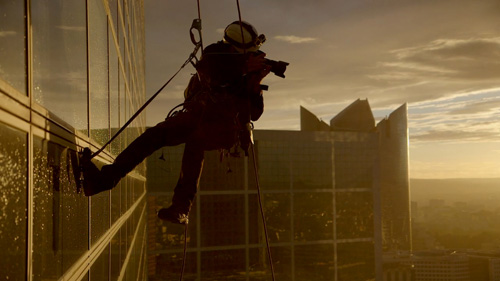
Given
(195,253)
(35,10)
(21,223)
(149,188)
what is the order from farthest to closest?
(195,253) → (149,188) → (35,10) → (21,223)

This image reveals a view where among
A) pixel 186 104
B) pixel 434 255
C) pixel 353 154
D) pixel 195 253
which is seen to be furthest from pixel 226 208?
pixel 434 255

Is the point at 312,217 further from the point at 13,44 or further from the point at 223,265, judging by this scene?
the point at 13,44

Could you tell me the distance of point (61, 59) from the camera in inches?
95.6

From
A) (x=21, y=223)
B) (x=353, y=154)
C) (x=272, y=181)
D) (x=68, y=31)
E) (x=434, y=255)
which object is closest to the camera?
(x=21, y=223)

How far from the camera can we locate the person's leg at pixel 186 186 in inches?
128

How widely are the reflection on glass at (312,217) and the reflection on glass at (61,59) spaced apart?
217 feet

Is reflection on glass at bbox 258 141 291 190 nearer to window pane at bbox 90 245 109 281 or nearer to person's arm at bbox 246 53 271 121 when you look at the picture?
window pane at bbox 90 245 109 281

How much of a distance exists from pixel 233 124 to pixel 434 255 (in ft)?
531

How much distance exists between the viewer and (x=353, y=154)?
77125 mm

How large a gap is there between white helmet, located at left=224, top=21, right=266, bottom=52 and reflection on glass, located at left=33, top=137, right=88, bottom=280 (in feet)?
3.76

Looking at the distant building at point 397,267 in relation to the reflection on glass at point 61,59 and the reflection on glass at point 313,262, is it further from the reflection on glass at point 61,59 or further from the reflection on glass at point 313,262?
the reflection on glass at point 61,59

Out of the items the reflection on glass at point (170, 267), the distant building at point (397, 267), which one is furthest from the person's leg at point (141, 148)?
the distant building at point (397, 267)

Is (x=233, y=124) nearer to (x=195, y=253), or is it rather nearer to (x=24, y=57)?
(x=24, y=57)

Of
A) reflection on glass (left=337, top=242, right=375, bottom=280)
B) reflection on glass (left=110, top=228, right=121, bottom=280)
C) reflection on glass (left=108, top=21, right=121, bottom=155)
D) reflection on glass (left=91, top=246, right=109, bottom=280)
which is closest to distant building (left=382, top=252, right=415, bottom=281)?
reflection on glass (left=337, top=242, right=375, bottom=280)
